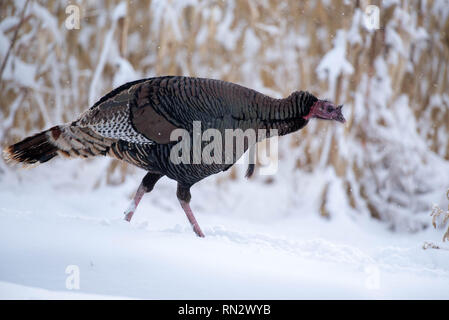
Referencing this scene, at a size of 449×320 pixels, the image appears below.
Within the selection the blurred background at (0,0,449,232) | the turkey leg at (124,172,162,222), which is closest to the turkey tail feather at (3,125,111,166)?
the turkey leg at (124,172,162,222)

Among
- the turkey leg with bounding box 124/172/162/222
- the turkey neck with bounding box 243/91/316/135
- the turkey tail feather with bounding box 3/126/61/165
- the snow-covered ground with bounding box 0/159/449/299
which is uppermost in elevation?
the turkey neck with bounding box 243/91/316/135

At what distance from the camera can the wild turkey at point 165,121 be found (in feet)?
10.4

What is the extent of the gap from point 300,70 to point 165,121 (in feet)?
9.54

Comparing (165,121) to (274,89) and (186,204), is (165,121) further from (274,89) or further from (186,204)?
(274,89)

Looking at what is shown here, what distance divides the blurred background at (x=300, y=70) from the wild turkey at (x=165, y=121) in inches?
72.0

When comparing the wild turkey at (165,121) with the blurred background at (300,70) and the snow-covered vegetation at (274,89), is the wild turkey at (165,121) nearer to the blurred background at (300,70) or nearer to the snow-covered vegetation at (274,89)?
the snow-covered vegetation at (274,89)

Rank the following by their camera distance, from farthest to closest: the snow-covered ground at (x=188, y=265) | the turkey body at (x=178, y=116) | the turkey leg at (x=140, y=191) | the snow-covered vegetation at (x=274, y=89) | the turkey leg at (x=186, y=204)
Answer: the snow-covered vegetation at (x=274, y=89), the turkey leg at (x=140, y=191), the turkey leg at (x=186, y=204), the turkey body at (x=178, y=116), the snow-covered ground at (x=188, y=265)

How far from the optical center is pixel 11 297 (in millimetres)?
2221

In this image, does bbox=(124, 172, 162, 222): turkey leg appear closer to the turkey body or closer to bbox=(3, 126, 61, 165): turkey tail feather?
the turkey body

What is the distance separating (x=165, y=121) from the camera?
320 centimetres

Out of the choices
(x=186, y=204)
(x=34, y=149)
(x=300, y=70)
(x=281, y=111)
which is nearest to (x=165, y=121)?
(x=186, y=204)

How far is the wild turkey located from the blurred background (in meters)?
1.83

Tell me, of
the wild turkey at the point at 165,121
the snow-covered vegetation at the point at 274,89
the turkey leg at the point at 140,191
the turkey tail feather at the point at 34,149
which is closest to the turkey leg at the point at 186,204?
the wild turkey at the point at 165,121

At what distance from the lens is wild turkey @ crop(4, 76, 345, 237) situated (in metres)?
3.18
